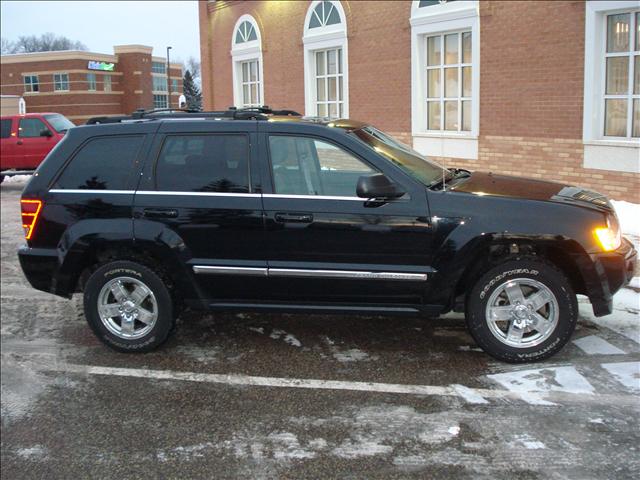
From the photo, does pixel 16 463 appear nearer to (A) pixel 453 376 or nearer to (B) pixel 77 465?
(B) pixel 77 465

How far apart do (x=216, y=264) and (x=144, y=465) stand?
71.4 inches

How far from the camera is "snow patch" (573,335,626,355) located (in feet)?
16.3

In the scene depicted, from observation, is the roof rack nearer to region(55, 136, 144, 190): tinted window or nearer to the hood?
region(55, 136, 144, 190): tinted window

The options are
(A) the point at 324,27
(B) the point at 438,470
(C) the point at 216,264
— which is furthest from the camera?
(A) the point at 324,27

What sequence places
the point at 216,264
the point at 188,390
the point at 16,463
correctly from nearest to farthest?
the point at 16,463, the point at 188,390, the point at 216,264

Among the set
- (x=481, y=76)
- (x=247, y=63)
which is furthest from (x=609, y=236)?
(x=247, y=63)

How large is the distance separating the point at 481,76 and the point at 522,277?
842 cm

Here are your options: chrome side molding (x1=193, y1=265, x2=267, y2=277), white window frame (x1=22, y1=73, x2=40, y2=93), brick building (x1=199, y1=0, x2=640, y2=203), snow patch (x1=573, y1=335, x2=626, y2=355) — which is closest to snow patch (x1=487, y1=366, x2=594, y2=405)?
snow patch (x1=573, y1=335, x2=626, y2=355)

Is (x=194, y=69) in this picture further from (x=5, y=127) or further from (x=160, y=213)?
(x=160, y=213)

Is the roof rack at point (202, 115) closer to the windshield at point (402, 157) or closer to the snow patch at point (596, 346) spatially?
the windshield at point (402, 157)

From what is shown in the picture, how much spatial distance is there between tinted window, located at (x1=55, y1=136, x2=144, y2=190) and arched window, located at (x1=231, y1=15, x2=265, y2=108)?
14405 millimetres

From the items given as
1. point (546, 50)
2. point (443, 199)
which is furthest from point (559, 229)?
point (546, 50)

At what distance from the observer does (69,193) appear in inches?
207

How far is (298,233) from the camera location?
4.88 meters
